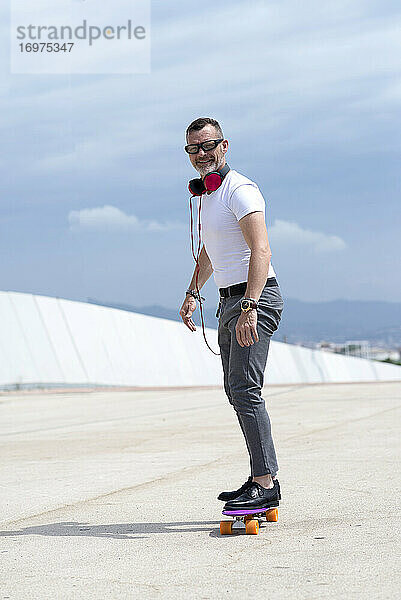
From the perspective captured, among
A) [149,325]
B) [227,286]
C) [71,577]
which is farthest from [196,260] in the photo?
[149,325]

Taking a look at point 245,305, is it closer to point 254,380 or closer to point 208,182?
point 254,380

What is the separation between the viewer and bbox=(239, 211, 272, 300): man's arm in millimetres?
4746

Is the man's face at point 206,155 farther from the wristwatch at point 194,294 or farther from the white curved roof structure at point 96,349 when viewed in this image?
the white curved roof structure at point 96,349

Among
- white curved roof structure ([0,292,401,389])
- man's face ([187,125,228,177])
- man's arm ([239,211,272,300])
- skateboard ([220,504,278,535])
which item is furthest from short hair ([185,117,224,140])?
white curved roof structure ([0,292,401,389])

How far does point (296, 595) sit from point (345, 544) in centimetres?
86

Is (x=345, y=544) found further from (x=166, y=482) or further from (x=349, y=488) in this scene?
(x=166, y=482)

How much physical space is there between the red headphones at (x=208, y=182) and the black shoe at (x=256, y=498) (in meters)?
1.50

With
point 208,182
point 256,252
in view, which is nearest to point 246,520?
point 256,252

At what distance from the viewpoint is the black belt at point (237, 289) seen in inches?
194

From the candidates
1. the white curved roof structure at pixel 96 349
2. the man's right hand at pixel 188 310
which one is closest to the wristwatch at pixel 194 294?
the man's right hand at pixel 188 310

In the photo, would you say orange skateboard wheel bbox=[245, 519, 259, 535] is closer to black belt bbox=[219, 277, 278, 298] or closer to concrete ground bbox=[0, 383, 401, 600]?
concrete ground bbox=[0, 383, 401, 600]

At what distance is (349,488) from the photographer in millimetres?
5895

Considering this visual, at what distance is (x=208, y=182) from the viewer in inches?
195

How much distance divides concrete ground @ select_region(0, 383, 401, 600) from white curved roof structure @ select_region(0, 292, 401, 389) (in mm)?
13435
